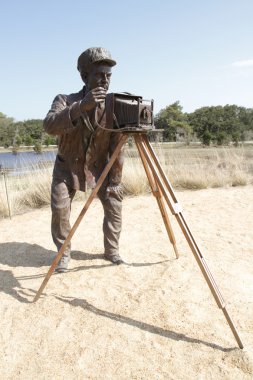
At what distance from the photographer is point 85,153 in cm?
306

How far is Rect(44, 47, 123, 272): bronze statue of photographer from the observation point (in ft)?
8.89

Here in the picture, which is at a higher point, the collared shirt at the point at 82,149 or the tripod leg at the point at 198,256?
the collared shirt at the point at 82,149

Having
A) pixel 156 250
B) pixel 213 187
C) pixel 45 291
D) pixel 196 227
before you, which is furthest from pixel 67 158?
pixel 213 187

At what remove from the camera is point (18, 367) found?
2.06m

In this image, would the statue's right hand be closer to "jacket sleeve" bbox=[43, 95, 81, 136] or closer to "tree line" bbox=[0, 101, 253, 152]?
"jacket sleeve" bbox=[43, 95, 81, 136]

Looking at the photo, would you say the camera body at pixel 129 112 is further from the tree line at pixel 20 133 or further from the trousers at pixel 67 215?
the tree line at pixel 20 133

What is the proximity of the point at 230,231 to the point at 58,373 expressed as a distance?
9.88 feet

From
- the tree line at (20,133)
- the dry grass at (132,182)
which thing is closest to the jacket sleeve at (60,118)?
the dry grass at (132,182)

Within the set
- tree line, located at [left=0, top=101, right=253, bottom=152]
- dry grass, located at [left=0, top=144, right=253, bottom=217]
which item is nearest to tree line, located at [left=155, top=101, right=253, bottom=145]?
tree line, located at [left=0, top=101, right=253, bottom=152]

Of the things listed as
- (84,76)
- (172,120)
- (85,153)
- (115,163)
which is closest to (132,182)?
(115,163)

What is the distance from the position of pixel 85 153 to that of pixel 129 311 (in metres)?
1.39

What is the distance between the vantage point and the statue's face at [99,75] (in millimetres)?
2740

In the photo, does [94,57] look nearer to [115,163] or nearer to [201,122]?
[115,163]

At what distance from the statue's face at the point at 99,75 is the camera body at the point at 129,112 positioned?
0.51 feet
